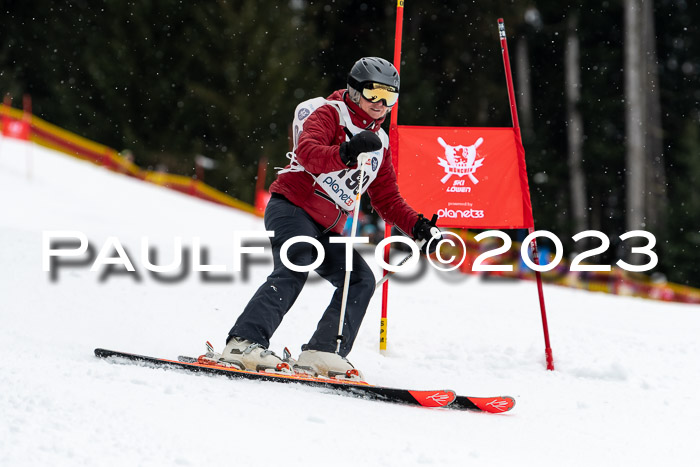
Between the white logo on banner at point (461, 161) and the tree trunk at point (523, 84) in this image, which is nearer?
the white logo on banner at point (461, 161)

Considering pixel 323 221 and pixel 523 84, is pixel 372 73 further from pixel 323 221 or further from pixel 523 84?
pixel 523 84

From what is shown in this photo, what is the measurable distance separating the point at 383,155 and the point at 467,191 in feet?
4.24

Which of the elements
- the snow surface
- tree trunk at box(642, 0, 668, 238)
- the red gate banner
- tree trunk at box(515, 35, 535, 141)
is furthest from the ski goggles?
tree trunk at box(515, 35, 535, 141)

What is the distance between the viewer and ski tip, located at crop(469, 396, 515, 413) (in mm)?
3959

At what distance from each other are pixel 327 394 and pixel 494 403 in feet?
2.60

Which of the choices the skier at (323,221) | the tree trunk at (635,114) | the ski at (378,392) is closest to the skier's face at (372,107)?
the skier at (323,221)

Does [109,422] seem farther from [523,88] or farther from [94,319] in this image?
[523,88]

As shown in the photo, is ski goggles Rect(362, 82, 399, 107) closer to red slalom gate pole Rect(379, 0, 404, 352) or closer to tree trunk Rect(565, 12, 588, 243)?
red slalom gate pole Rect(379, 0, 404, 352)

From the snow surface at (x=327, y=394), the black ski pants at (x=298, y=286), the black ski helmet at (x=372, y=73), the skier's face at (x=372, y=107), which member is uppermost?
the black ski helmet at (x=372, y=73)

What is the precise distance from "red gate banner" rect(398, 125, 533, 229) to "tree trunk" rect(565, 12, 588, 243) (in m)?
19.7

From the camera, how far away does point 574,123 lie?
26281 mm

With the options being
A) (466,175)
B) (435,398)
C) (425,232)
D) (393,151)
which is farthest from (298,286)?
(466,175)

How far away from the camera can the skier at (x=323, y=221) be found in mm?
4133

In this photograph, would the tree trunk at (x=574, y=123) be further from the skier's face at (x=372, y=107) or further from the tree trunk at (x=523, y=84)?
the skier's face at (x=372, y=107)
